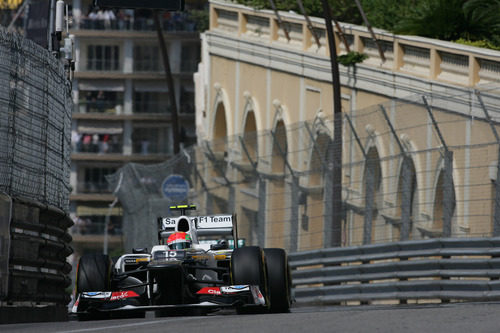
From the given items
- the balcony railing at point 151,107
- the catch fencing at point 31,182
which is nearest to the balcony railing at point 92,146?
the balcony railing at point 151,107

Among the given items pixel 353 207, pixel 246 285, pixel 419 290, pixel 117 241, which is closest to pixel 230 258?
pixel 246 285

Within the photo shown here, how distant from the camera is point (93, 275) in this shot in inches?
636

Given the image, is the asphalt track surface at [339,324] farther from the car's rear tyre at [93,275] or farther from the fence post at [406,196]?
the fence post at [406,196]

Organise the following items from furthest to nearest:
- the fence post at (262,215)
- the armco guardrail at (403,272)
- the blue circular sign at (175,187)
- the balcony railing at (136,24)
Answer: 1. the balcony railing at (136,24)
2. the blue circular sign at (175,187)
3. the fence post at (262,215)
4. the armco guardrail at (403,272)

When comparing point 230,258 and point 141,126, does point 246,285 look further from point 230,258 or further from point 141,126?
point 141,126

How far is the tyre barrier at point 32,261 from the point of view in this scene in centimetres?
1556

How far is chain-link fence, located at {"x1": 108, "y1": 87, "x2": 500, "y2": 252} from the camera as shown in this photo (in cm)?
2092

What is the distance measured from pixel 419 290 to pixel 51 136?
6.35m

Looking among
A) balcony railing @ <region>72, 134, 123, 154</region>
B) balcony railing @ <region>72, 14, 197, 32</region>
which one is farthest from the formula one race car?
balcony railing @ <region>72, 14, 197, 32</region>

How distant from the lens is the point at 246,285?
1545 centimetres

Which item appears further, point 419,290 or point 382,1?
point 382,1

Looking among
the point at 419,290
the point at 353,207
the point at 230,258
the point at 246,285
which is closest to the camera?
the point at 246,285

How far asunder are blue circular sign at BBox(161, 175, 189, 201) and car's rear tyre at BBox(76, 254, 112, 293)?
1321 cm

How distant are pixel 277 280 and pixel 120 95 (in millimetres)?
86336
